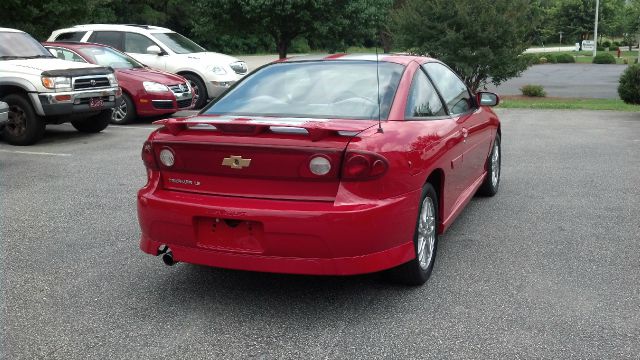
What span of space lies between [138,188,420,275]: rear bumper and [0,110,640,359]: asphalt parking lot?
1.13 ft

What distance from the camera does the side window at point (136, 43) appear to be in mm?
15926

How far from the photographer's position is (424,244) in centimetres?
455

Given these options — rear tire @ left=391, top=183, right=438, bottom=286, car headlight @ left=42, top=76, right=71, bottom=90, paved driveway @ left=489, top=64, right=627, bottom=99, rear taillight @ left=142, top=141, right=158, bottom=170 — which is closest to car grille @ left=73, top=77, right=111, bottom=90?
car headlight @ left=42, top=76, right=71, bottom=90

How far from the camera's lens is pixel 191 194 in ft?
13.6

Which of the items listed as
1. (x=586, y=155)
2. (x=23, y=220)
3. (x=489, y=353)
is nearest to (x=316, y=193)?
(x=489, y=353)

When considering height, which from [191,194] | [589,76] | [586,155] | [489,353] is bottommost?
[589,76]

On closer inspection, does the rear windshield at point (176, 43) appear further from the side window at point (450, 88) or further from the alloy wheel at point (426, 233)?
the alloy wheel at point (426, 233)

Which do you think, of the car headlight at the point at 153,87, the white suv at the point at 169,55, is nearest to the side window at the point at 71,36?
the white suv at the point at 169,55

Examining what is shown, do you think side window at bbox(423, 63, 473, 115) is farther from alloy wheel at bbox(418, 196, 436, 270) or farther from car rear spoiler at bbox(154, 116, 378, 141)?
car rear spoiler at bbox(154, 116, 378, 141)

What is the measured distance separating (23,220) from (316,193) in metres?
3.53

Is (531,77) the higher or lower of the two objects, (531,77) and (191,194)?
the lower

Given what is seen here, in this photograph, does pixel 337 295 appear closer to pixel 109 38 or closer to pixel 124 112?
pixel 124 112

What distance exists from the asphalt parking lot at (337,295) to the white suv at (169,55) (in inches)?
337

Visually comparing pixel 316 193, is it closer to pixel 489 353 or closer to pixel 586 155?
pixel 489 353
